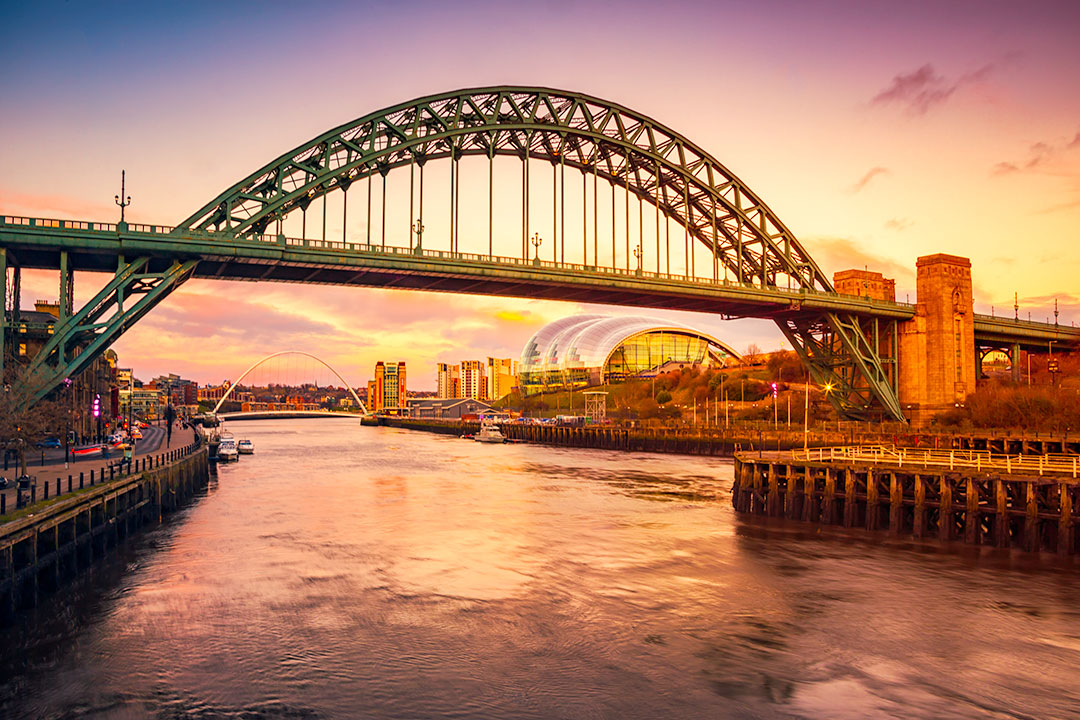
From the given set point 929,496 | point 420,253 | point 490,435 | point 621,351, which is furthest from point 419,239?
point 621,351

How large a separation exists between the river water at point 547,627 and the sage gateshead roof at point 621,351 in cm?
13832

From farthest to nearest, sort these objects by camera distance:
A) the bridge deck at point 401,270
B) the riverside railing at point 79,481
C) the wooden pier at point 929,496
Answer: the bridge deck at point 401,270
the wooden pier at point 929,496
the riverside railing at point 79,481

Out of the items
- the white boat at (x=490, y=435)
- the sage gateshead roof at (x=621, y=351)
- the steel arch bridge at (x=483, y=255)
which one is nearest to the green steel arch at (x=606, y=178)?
the steel arch bridge at (x=483, y=255)

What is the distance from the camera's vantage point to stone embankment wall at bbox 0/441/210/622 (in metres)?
22.3

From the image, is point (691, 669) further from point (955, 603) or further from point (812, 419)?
point (812, 419)

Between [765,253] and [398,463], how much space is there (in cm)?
4214

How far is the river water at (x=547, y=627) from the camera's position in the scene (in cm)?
1755

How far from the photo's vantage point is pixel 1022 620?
2283 cm

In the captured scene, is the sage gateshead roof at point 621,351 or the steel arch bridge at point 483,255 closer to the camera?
the steel arch bridge at point 483,255

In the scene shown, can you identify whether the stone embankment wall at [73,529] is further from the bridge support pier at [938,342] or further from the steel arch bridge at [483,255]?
the bridge support pier at [938,342]

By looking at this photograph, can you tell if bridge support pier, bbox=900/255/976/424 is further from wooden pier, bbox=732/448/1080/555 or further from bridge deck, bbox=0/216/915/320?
wooden pier, bbox=732/448/1080/555

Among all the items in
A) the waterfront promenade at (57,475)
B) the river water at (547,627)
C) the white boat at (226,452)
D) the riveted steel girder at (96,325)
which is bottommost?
the river water at (547,627)

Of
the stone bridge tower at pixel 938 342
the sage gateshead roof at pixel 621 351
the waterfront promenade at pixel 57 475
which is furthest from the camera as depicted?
the sage gateshead roof at pixel 621 351

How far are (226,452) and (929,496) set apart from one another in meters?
65.6
